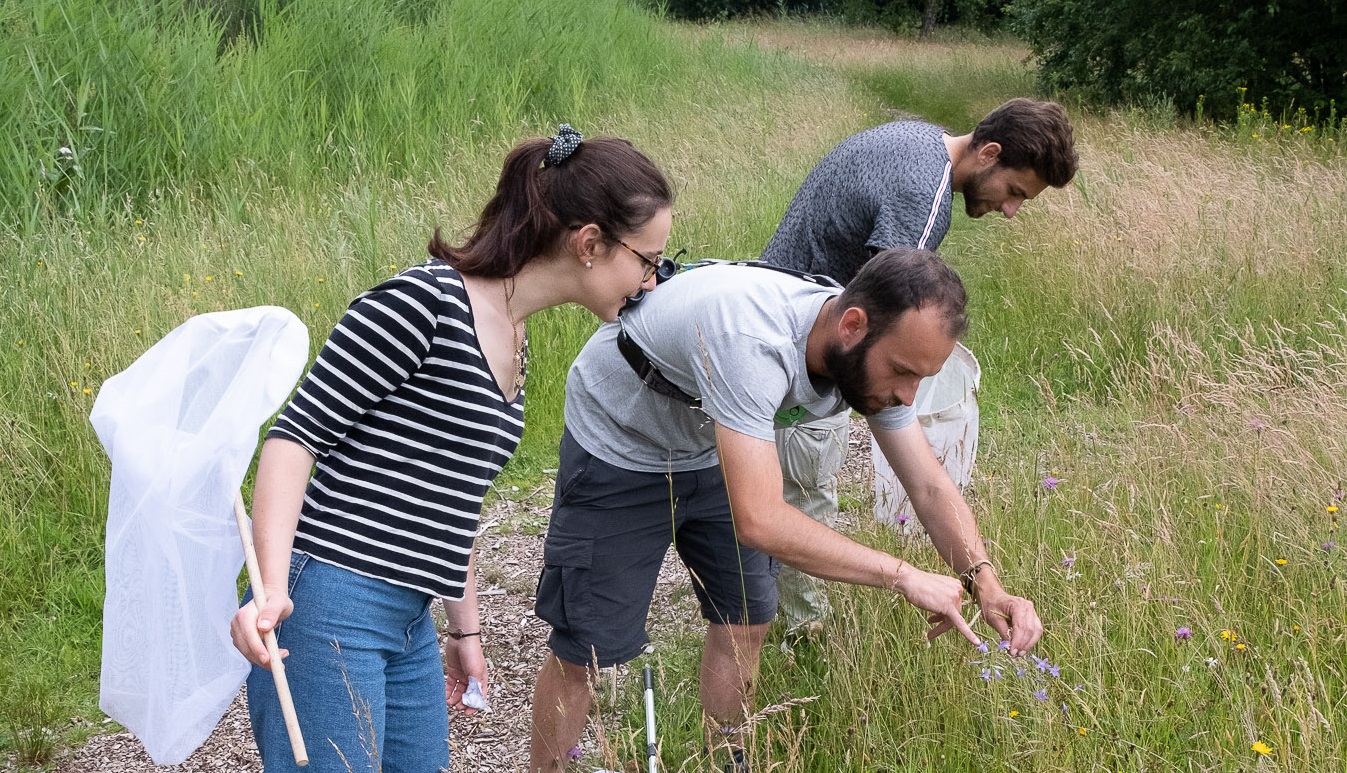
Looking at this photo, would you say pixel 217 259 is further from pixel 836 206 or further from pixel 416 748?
pixel 416 748

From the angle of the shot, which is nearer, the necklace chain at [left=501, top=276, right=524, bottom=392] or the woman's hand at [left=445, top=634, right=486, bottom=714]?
the necklace chain at [left=501, top=276, right=524, bottom=392]

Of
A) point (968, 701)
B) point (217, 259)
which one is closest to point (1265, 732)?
point (968, 701)

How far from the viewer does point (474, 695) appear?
2227mm

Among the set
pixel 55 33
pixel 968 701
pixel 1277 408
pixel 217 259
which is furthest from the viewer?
pixel 55 33

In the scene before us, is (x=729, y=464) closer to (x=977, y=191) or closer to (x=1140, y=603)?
(x=1140, y=603)

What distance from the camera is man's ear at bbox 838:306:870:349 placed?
1.91 metres

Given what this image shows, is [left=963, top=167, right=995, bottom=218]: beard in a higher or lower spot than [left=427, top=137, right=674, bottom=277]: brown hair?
lower

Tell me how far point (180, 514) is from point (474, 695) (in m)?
0.84

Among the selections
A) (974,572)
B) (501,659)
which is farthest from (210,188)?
(974,572)

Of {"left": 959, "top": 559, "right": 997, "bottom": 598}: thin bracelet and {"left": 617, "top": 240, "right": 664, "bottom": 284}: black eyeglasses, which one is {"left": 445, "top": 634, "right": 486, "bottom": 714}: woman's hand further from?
{"left": 959, "top": 559, "right": 997, "bottom": 598}: thin bracelet

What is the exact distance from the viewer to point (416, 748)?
2.04 m

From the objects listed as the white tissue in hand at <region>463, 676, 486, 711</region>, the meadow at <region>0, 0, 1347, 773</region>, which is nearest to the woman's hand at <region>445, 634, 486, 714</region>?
the white tissue in hand at <region>463, 676, 486, 711</region>

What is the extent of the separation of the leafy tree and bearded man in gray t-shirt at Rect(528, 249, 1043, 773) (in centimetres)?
1131

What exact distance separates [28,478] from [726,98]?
9787mm
